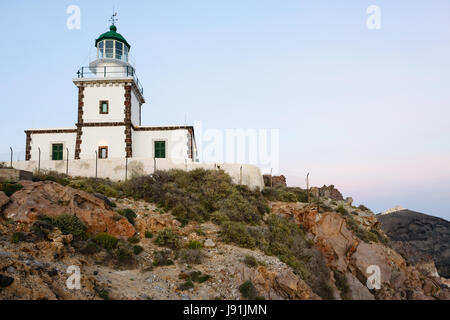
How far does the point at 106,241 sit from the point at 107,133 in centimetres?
1567

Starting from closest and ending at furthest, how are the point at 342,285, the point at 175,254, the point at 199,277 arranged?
the point at 199,277, the point at 175,254, the point at 342,285

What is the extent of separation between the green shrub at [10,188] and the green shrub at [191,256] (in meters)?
8.32

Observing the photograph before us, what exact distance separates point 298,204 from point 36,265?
17.7 m

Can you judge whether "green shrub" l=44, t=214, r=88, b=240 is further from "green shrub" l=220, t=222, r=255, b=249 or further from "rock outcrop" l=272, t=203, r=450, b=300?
"rock outcrop" l=272, t=203, r=450, b=300

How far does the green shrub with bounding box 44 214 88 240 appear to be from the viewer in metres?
13.7

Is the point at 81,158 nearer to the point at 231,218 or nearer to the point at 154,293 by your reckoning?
the point at 231,218

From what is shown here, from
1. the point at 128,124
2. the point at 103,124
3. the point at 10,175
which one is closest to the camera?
the point at 10,175

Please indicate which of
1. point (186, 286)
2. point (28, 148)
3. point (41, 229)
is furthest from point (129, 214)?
point (28, 148)

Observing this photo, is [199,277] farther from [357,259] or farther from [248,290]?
[357,259]

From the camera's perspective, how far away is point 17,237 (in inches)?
470

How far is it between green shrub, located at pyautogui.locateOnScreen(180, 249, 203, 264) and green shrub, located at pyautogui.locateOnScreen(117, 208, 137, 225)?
3.48 metres

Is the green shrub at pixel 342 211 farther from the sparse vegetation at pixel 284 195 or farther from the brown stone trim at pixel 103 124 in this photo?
the brown stone trim at pixel 103 124

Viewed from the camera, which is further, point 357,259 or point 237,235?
point 357,259
